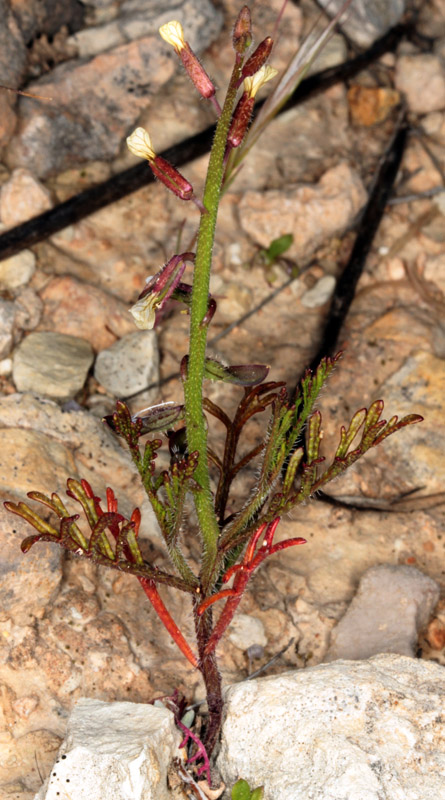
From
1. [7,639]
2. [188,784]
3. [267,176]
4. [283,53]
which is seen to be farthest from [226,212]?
[188,784]

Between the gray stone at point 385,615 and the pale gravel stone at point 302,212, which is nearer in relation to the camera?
the gray stone at point 385,615

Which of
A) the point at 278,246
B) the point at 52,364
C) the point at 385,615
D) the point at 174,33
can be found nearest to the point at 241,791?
the point at 385,615

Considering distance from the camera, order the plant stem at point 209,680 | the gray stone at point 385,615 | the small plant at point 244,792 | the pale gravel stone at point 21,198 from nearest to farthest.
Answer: the small plant at point 244,792, the plant stem at point 209,680, the gray stone at point 385,615, the pale gravel stone at point 21,198

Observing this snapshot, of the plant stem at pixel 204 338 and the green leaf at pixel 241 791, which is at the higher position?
the plant stem at pixel 204 338

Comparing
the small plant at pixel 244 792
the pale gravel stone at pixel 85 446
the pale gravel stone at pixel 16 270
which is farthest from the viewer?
the pale gravel stone at pixel 16 270

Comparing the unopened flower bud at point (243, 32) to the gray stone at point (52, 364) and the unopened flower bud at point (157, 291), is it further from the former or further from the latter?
the gray stone at point (52, 364)

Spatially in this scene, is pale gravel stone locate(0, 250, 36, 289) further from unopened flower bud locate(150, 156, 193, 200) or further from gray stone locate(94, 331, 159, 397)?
unopened flower bud locate(150, 156, 193, 200)

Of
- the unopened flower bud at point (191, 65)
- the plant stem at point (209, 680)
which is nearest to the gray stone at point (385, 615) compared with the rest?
the plant stem at point (209, 680)
